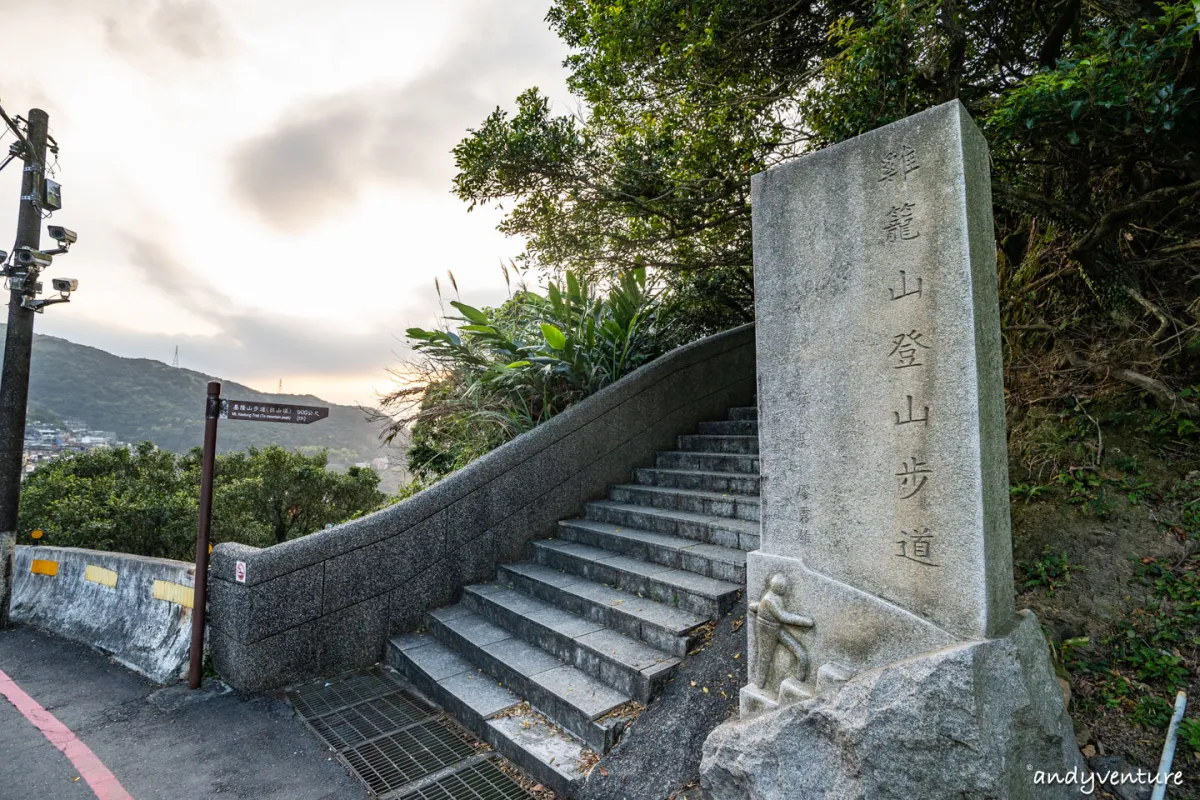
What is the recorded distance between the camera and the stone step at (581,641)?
10.2 feet

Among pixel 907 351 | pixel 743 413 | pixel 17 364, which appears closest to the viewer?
pixel 907 351

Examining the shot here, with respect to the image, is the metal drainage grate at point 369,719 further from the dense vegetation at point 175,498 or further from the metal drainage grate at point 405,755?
the dense vegetation at point 175,498

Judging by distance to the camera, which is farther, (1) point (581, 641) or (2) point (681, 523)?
(2) point (681, 523)

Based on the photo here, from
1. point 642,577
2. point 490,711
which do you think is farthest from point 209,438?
point 642,577

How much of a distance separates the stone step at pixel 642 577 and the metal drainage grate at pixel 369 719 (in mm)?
1433

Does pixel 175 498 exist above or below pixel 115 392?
below

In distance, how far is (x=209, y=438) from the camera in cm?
407

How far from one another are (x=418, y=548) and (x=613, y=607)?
1.72 m

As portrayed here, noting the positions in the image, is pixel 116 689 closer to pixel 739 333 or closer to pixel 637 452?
pixel 637 452

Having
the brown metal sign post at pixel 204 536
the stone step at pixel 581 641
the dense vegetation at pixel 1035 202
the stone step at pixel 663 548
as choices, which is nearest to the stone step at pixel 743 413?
the dense vegetation at pixel 1035 202

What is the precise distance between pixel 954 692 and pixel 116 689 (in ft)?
17.7

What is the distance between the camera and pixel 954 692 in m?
1.96

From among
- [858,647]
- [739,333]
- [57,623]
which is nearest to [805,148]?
[739,333]

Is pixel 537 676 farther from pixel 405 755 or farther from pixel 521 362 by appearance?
pixel 521 362
